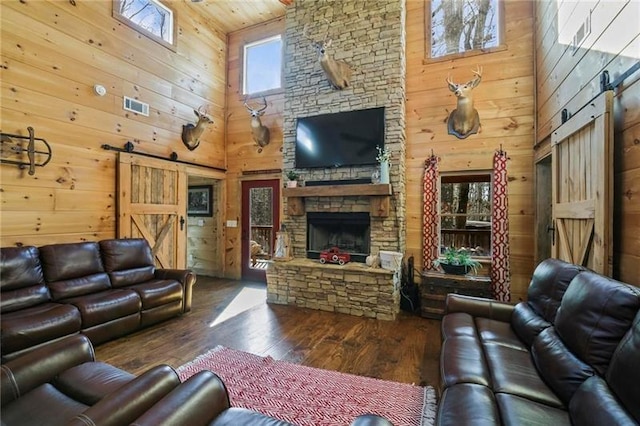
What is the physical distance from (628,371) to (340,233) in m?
3.70

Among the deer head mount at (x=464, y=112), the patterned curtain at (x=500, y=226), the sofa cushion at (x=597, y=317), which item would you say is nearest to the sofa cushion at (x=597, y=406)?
the sofa cushion at (x=597, y=317)

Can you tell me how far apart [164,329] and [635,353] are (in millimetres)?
3913

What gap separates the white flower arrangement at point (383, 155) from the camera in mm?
4148

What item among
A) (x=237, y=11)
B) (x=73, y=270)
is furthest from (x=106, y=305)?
(x=237, y=11)

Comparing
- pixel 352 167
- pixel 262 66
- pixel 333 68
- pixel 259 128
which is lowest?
pixel 352 167

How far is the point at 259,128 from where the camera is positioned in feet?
18.1

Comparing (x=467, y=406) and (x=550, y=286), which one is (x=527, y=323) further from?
(x=467, y=406)

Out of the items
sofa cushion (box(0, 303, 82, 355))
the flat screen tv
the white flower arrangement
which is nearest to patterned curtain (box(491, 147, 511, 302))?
the white flower arrangement

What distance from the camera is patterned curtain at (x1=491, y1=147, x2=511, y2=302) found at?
13.0ft

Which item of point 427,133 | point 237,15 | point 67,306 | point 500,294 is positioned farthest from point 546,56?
point 67,306

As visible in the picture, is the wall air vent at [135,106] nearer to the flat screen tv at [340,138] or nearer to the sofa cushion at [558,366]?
the flat screen tv at [340,138]

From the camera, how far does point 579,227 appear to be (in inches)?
95.9

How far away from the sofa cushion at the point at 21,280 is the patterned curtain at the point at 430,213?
458 centimetres

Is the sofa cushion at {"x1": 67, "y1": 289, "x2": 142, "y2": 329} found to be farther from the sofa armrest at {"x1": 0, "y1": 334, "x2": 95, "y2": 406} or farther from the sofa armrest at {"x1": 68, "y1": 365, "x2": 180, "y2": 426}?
the sofa armrest at {"x1": 68, "y1": 365, "x2": 180, "y2": 426}
